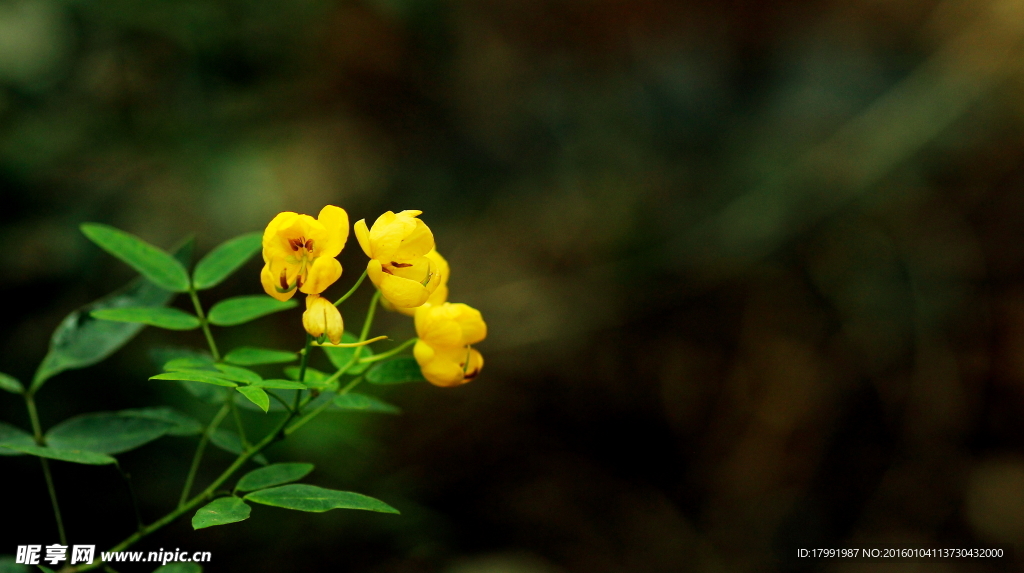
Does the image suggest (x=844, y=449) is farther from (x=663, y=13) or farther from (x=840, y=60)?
(x=663, y=13)

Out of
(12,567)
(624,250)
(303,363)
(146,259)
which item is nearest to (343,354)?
(303,363)

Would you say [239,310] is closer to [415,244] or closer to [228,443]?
[228,443]

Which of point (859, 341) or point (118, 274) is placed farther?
point (859, 341)

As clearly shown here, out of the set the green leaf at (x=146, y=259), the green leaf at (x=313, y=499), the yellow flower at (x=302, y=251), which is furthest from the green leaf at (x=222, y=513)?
the green leaf at (x=146, y=259)

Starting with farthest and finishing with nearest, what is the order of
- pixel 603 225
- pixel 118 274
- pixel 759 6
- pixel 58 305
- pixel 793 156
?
pixel 759 6 → pixel 603 225 → pixel 793 156 → pixel 118 274 → pixel 58 305

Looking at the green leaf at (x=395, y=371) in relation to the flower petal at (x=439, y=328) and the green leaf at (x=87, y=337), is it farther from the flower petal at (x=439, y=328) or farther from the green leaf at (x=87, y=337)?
the green leaf at (x=87, y=337)

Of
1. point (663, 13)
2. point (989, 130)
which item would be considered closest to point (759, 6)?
point (663, 13)

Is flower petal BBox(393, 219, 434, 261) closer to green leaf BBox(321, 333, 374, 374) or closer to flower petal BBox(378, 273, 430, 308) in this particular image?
flower petal BBox(378, 273, 430, 308)
